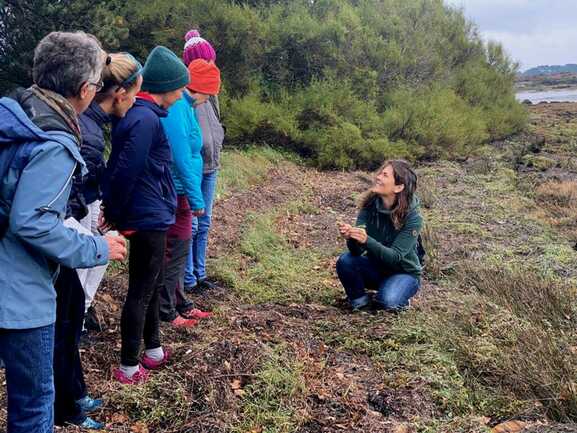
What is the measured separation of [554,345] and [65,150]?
→ 3.28m

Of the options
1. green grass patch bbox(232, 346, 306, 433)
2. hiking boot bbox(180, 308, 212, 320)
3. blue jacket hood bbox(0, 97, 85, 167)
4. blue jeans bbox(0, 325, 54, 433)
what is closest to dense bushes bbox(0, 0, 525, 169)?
hiking boot bbox(180, 308, 212, 320)

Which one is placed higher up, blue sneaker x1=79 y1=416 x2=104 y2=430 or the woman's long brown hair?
the woman's long brown hair

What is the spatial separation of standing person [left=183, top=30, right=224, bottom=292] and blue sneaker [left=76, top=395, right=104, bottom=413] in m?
2.09

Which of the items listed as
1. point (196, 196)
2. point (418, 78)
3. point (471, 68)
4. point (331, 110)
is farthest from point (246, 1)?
point (196, 196)

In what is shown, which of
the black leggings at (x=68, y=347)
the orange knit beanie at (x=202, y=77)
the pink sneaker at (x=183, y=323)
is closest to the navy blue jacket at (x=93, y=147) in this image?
the black leggings at (x=68, y=347)

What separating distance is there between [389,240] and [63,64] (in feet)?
11.1

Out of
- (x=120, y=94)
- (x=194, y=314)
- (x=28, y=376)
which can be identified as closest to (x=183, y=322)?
(x=194, y=314)

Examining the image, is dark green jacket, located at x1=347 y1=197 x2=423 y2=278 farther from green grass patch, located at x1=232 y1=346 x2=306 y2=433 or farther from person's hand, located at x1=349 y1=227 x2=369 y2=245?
green grass patch, located at x1=232 y1=346 x2=306 y2=433

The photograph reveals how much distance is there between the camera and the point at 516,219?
9617mm

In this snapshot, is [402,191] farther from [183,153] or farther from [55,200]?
[55,200]

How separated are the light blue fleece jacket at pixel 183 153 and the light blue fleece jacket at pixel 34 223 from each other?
5.84 feet

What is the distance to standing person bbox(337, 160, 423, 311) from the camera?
493 cm

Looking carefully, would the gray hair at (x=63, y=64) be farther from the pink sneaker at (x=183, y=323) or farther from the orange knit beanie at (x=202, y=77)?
the pink sneaker at (x=183, y=323)

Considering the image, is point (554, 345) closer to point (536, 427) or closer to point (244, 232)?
point (536, 427)
